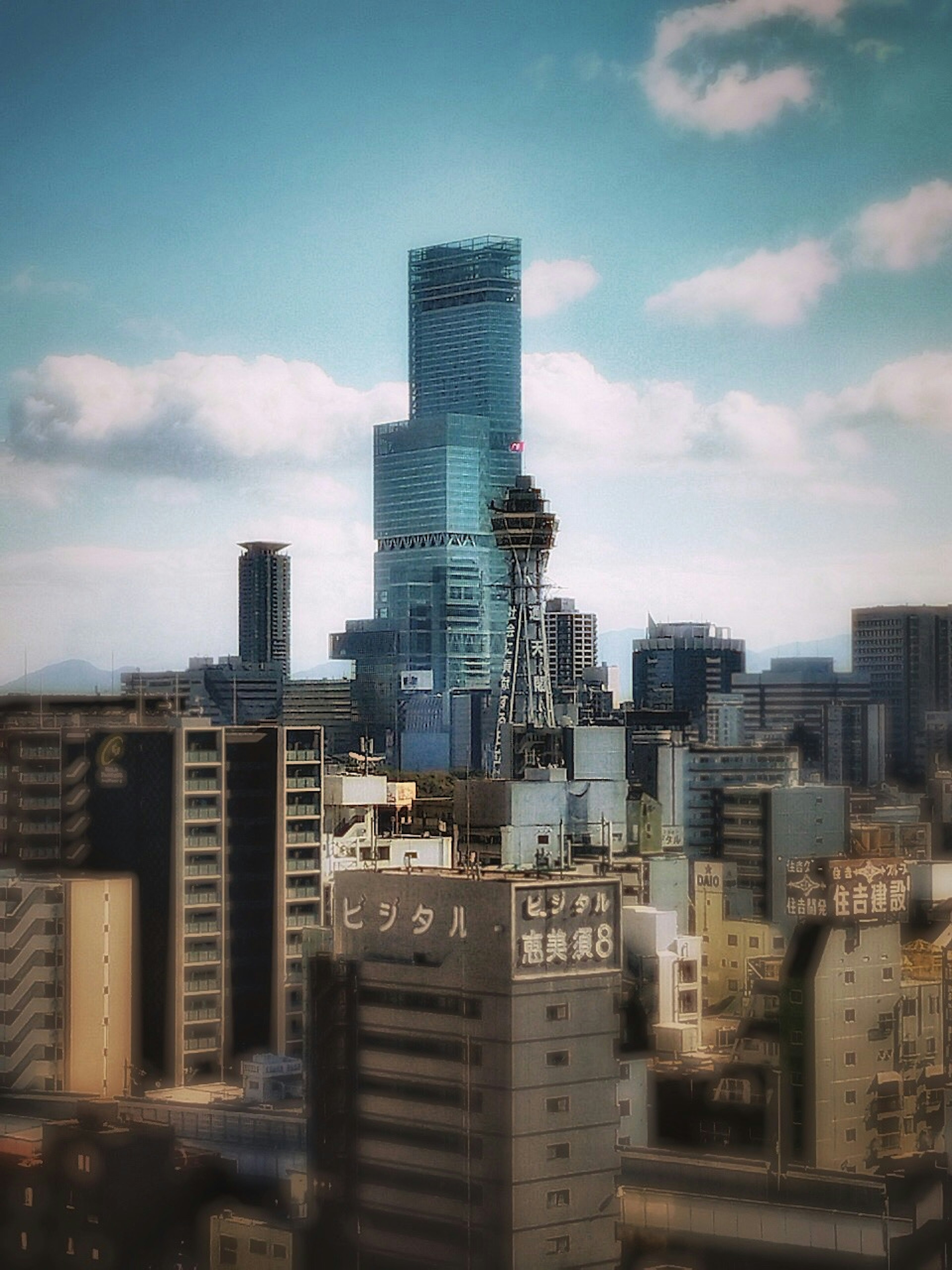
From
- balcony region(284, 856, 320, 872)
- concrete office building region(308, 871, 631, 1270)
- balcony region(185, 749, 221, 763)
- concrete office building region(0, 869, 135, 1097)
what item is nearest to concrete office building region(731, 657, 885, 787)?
balcony region(284, 856, 320, 872)

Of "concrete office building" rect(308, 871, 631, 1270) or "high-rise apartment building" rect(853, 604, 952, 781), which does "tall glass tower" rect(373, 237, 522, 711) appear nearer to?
"high-rise apartment building" rect(853, 604, 952, 781)

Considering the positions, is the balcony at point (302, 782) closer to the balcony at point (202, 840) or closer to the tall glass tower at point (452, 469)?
the balcony at point (202, 840)

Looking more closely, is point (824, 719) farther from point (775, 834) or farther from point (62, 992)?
point (62, 992)

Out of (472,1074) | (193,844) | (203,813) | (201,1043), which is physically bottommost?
(201,1043)

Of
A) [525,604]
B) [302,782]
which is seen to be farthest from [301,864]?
[525,604]

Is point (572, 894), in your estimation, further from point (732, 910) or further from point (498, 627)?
point (498, 627)
